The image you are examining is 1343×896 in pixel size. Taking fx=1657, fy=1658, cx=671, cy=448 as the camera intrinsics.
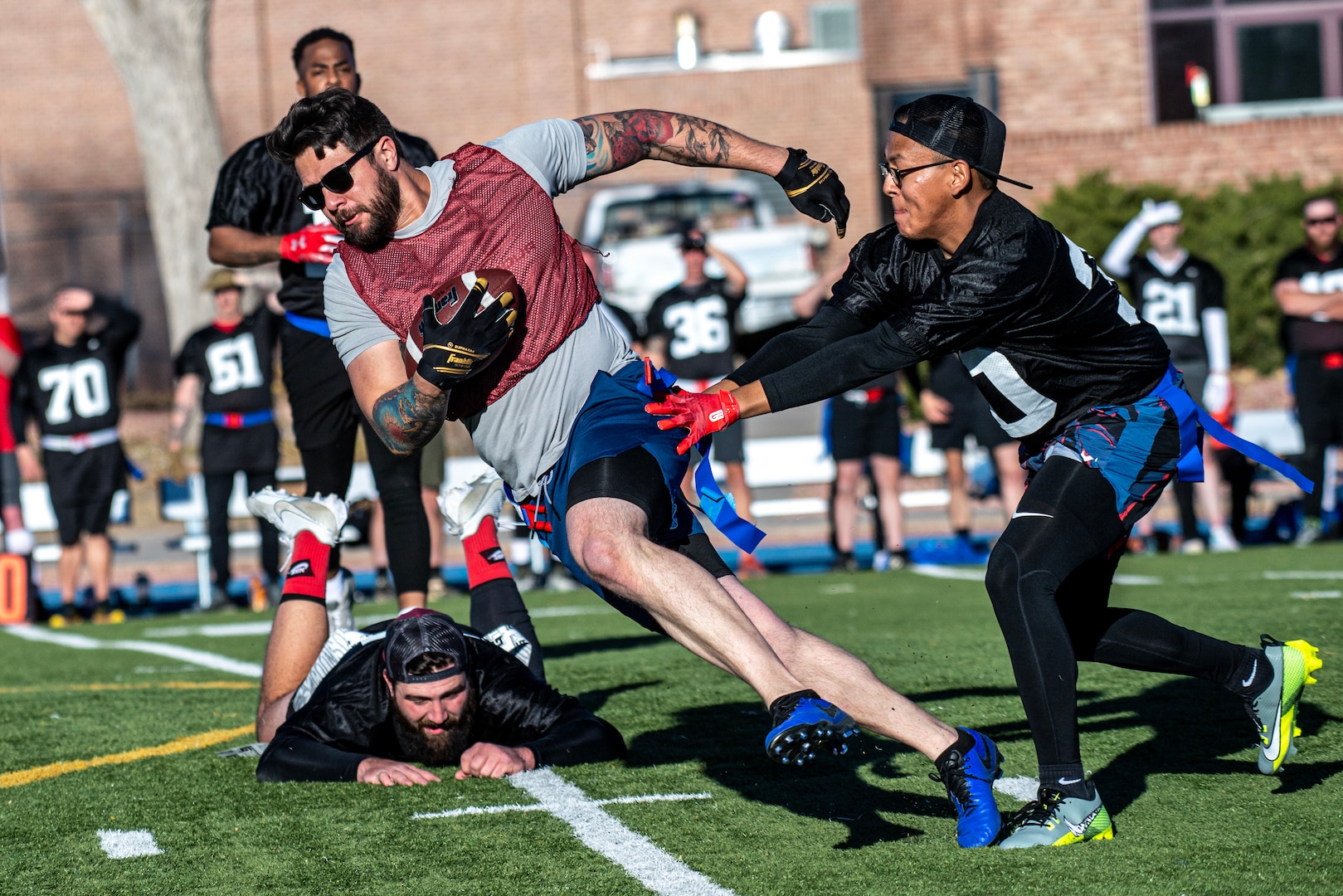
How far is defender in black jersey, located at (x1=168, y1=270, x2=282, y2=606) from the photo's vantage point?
36.7 feet

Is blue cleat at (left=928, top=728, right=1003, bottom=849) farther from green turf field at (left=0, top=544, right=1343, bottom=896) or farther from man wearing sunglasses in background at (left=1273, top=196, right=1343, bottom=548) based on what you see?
man wearing sunglasses in background at (left=1273, top=196, right=1343, bottom=548)

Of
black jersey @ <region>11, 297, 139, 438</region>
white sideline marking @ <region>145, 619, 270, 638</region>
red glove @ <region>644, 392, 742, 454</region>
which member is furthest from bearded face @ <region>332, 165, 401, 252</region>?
black jersey @ <region>11, 297, 139, 438</region>

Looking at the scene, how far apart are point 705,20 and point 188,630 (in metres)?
20.0

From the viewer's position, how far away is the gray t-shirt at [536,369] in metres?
4.29

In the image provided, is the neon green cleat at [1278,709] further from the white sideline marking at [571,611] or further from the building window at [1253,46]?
the building window at [1253,46]

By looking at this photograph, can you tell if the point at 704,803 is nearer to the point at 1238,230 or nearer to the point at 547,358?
the point at 547,358

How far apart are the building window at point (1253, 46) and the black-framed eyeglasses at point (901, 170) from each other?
740 inches

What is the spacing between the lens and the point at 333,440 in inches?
249

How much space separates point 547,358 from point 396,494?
210 cm

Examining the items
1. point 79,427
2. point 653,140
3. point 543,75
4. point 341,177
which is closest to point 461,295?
point 341,177

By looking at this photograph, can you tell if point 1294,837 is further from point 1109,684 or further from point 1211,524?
point 1211,524

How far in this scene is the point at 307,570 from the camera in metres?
5.77

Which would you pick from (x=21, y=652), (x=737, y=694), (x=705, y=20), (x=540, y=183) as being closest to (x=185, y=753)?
(x=737, y=694)

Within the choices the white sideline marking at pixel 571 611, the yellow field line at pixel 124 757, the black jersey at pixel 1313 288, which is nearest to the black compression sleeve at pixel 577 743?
the yellow field line at pixel 124 757
